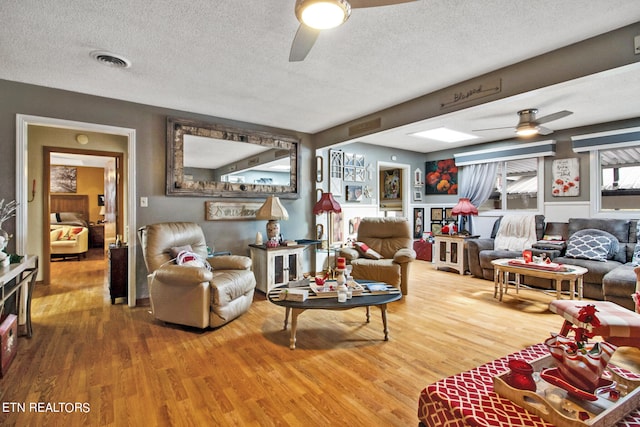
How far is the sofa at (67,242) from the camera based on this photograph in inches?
247

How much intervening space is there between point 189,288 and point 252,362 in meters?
0.97

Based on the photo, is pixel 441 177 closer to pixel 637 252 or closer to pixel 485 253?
pixel 485 253

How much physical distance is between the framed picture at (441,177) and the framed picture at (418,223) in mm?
518

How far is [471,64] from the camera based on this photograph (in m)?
2.68

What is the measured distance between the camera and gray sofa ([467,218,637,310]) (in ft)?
11.0

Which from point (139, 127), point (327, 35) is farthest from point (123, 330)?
point (327, 35)

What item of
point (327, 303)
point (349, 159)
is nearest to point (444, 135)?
→ point (349, 159)

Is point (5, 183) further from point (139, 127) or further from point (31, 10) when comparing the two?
point (31, 10)

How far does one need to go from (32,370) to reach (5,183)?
1.92 m

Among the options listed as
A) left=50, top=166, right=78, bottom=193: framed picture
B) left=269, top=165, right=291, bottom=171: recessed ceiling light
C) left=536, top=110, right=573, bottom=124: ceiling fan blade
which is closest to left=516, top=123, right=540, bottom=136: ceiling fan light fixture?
left=536, top=110, right=573, bottom=124: ceiling fan blade

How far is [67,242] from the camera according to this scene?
248 inches

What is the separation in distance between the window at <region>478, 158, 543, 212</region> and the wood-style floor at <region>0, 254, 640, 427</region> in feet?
8.34

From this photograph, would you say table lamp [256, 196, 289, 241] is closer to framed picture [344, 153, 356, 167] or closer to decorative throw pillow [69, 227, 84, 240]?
framed picture [344, 153, 356, 167]

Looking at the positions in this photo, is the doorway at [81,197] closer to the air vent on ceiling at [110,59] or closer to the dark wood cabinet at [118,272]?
the dark wood cabinet at [118,272]
